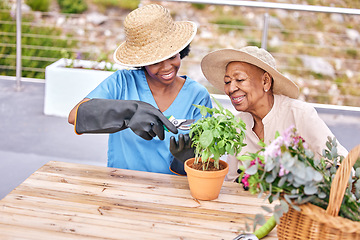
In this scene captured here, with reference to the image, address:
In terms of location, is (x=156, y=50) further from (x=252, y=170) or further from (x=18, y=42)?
(x=18, y=42)

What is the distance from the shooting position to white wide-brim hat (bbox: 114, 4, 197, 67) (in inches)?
65.2

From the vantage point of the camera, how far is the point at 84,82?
3.44 meters

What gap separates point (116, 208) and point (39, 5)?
930cm

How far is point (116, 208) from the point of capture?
1.34m

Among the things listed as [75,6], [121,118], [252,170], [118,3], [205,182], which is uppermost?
[252,170]

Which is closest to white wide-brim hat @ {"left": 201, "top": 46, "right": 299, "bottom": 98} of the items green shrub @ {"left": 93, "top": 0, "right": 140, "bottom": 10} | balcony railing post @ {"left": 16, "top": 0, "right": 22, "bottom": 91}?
balcony railing post @ {"left": 16, "top": 0, "right": 22, "bottom": 91}

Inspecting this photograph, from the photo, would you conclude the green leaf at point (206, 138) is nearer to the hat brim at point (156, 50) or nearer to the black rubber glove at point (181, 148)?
the black rubber glove at point (181, 148)

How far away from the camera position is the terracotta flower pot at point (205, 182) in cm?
136

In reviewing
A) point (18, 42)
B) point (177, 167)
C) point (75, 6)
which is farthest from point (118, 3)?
point (177, 167)

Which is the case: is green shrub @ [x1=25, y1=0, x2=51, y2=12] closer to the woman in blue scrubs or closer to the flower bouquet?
the woman in blue scrubs

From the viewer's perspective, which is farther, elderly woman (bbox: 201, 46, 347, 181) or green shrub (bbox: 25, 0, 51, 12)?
green shrub (bbox: 25, 0, 51, 12)

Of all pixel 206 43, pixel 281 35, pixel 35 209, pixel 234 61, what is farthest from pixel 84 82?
pixel 281 35

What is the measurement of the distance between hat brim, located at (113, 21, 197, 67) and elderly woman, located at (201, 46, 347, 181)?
0.12m

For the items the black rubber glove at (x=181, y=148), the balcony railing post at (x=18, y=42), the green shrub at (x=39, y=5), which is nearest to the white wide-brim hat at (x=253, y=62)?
the black rubber glove at (x=181, y=148)
